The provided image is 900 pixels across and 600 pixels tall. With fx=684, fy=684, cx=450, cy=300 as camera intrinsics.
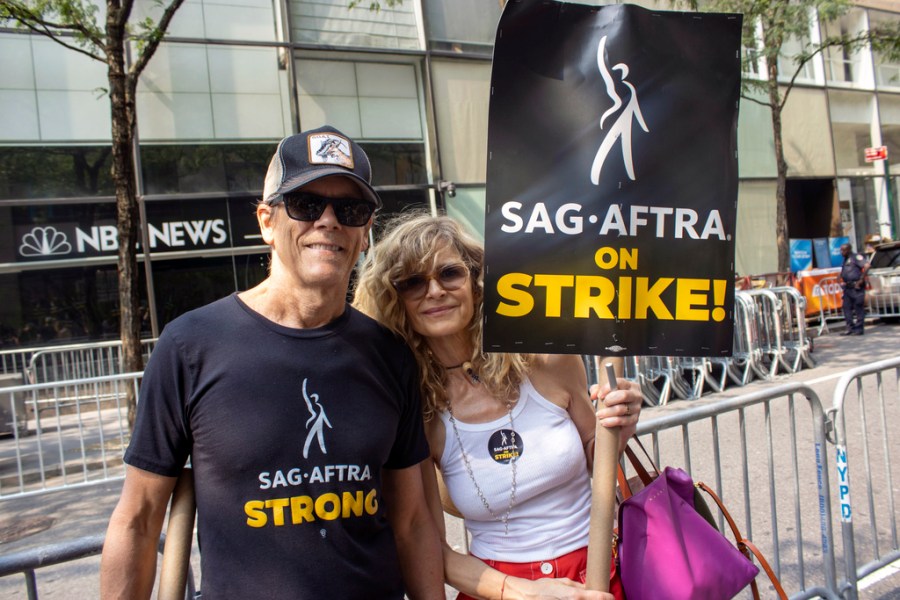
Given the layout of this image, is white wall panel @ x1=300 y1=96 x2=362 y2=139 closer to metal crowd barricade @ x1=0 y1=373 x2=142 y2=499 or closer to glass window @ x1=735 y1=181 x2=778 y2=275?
metal crowd barricade @ x1=0 y1=373 x2=142 y2=499

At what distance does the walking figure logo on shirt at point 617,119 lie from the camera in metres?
1.86

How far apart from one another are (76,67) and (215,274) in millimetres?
4237

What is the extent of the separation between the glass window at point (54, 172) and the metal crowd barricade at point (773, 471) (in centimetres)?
1031

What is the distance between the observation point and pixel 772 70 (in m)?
15.6

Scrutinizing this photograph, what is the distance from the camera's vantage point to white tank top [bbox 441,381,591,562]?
2.03 m

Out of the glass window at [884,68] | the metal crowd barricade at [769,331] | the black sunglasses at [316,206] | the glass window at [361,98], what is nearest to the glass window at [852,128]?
the glass window at [884,68]

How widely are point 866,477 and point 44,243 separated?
478 inches

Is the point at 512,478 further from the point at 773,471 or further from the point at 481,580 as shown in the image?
the point at 773,471

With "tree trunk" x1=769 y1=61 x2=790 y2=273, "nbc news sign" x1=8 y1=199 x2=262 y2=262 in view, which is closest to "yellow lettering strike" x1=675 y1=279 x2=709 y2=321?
"nbc news sign" x1=8 y1=199 x2=262 y2=262

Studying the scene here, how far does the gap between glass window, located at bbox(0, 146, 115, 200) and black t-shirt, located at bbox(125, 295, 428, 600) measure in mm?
11789

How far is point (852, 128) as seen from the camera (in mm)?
22688

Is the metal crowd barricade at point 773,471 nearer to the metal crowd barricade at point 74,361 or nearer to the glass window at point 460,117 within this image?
the glass window at point 460,117

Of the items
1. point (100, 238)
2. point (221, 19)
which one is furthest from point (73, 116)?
point (221, 19)

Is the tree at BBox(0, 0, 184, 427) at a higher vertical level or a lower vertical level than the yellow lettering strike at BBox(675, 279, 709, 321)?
higher
